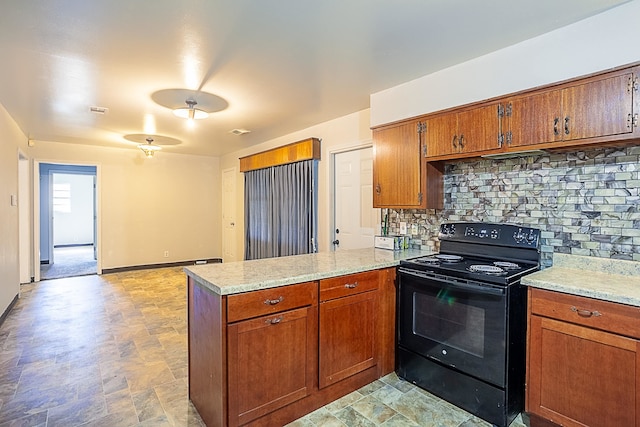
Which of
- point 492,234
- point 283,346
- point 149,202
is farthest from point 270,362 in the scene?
point 149,202

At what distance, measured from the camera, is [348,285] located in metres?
2.29

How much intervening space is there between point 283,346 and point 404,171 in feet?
5.80

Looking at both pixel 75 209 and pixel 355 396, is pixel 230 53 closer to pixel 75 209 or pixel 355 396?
pixel 355 396

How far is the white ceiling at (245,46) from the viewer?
190 centimetres

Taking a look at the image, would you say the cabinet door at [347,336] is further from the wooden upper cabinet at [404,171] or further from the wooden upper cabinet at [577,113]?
the wooden upper cabinet at [577,113]

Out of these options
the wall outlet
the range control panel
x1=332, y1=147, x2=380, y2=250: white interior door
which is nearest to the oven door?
the range control panel

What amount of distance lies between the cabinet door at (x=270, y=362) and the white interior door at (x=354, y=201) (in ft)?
6.16

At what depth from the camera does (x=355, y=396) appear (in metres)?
2.34

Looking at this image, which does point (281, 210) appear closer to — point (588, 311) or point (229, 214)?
point (229, 214)

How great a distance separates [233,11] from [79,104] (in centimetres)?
270

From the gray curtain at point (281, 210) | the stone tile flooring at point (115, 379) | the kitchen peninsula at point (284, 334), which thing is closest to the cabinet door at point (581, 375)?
the stone tile flooring at point (115, 379)

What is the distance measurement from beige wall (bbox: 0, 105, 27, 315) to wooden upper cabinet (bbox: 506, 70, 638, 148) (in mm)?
4979

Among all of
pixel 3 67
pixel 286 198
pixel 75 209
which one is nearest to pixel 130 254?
pixel 286 198

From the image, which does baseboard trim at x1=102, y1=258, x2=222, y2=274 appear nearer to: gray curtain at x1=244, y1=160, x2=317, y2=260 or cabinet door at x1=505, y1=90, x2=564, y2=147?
gray curtain at x1=244, y1=160, x2=317, y2=260
